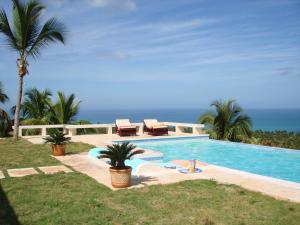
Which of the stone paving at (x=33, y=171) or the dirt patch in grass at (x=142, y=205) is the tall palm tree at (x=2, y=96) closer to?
the stone paving at (x=33, y=171)

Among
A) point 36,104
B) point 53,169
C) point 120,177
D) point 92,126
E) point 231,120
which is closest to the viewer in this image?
point 120,177

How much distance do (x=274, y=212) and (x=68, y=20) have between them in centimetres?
1304

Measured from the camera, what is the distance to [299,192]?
271 inches

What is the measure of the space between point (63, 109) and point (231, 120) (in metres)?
8.95

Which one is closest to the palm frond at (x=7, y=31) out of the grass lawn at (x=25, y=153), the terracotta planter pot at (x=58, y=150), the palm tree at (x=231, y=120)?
the grass lawn at (x=25, y=153)

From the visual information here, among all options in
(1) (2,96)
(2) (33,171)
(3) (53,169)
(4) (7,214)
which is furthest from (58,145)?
(1) (2,96)

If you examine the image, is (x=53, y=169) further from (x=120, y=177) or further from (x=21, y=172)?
(x=120, y=177)

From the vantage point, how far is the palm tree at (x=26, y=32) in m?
15.0

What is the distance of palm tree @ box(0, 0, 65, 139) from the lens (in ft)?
49.3

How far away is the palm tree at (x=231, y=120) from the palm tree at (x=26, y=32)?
840 centimetres

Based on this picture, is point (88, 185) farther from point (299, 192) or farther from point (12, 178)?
point (299, 192)

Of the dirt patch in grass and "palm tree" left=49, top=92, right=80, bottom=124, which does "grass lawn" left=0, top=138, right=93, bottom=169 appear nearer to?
the dirt patch in grass

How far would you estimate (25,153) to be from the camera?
11688mm

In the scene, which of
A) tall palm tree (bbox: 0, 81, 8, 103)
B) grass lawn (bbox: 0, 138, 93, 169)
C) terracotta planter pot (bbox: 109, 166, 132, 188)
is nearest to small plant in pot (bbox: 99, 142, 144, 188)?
terracotta planter pot (bbox: 109, 166, 132, 188)
